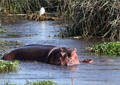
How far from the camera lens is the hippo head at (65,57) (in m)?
9.84

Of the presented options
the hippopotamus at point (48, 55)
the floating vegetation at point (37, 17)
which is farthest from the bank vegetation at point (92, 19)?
the floating vegetation at point (37, 17)

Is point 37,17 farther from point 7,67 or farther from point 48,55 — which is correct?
point 7,67

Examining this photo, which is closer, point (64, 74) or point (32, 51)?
point (64, 74)

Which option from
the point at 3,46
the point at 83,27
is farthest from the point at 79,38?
the point at 3,46

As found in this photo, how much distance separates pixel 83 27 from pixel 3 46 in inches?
114

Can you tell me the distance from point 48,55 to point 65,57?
18.7 inches

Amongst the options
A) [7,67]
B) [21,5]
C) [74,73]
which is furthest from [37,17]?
[74,73]

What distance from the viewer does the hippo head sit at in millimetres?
9844

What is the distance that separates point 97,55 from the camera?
1141 cm

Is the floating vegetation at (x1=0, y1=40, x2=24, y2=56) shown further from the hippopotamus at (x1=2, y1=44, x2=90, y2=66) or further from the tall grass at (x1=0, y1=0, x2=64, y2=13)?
the tall grass at (x1=0, y1=0, x2=64, y2=13)

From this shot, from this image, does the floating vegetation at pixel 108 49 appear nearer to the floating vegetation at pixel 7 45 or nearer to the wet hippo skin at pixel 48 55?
the wet hippo skin at pixel 48 55

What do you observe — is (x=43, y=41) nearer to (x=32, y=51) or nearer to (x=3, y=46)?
(x=3, y=46)

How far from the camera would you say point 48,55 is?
10141mm

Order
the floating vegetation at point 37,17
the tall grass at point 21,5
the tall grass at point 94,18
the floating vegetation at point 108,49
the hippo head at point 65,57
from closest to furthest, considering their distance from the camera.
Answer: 1. the hippo head at point 65,57
2. the floating vegetation at point 108,49
3. the tall grass at point 94,18
4. the floating vegetation at point 37,17
5. the tall grass at point 21,5
